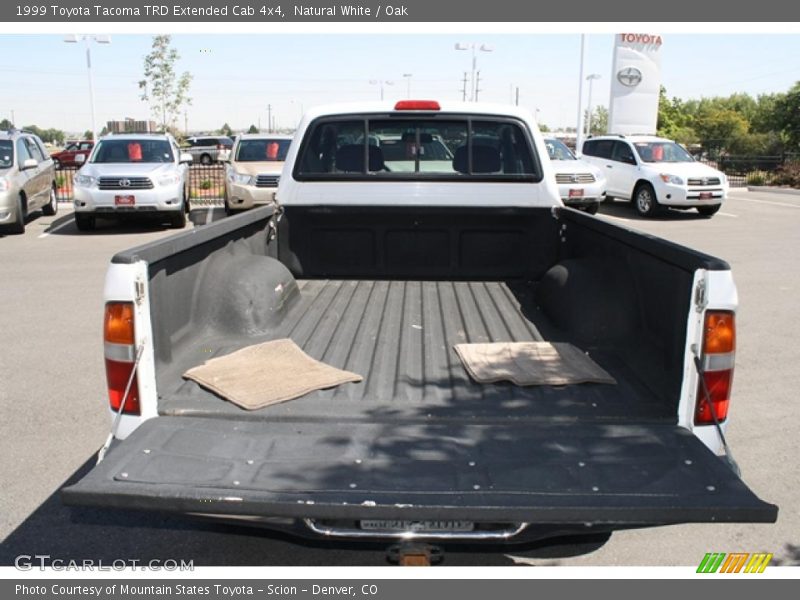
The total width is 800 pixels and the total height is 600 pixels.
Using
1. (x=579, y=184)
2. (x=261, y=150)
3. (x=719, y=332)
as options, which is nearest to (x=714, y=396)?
(x=719, y=332)

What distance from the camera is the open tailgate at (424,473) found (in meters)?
2.22

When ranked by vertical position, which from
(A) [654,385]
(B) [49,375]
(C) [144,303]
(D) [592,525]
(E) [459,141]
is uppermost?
(E) [459,141]

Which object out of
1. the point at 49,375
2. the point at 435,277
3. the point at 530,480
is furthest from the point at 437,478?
the point at 49,375

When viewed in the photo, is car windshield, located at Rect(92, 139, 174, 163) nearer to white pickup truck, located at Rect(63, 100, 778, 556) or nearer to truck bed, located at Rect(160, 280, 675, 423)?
white pickup truck, located at Rect(63, 100, 778, 556)

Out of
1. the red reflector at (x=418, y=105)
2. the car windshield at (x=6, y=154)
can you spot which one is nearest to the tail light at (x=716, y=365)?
the red reflector at (x=418, y=105)

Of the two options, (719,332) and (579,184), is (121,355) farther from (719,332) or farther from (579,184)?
(579,184)

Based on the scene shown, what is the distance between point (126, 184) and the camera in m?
13.5

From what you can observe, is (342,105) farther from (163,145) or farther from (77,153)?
(77,153)

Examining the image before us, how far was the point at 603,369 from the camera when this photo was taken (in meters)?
3.49

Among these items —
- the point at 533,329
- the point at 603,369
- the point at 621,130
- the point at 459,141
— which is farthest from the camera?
the point at 621,130

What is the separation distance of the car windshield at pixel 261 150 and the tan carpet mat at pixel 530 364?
13385 mm

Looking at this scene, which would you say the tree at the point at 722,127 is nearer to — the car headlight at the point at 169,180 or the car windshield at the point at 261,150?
the car windshield at the point at 261,150

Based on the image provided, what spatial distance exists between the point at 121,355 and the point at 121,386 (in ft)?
0.42

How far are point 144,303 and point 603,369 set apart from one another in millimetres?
2171
